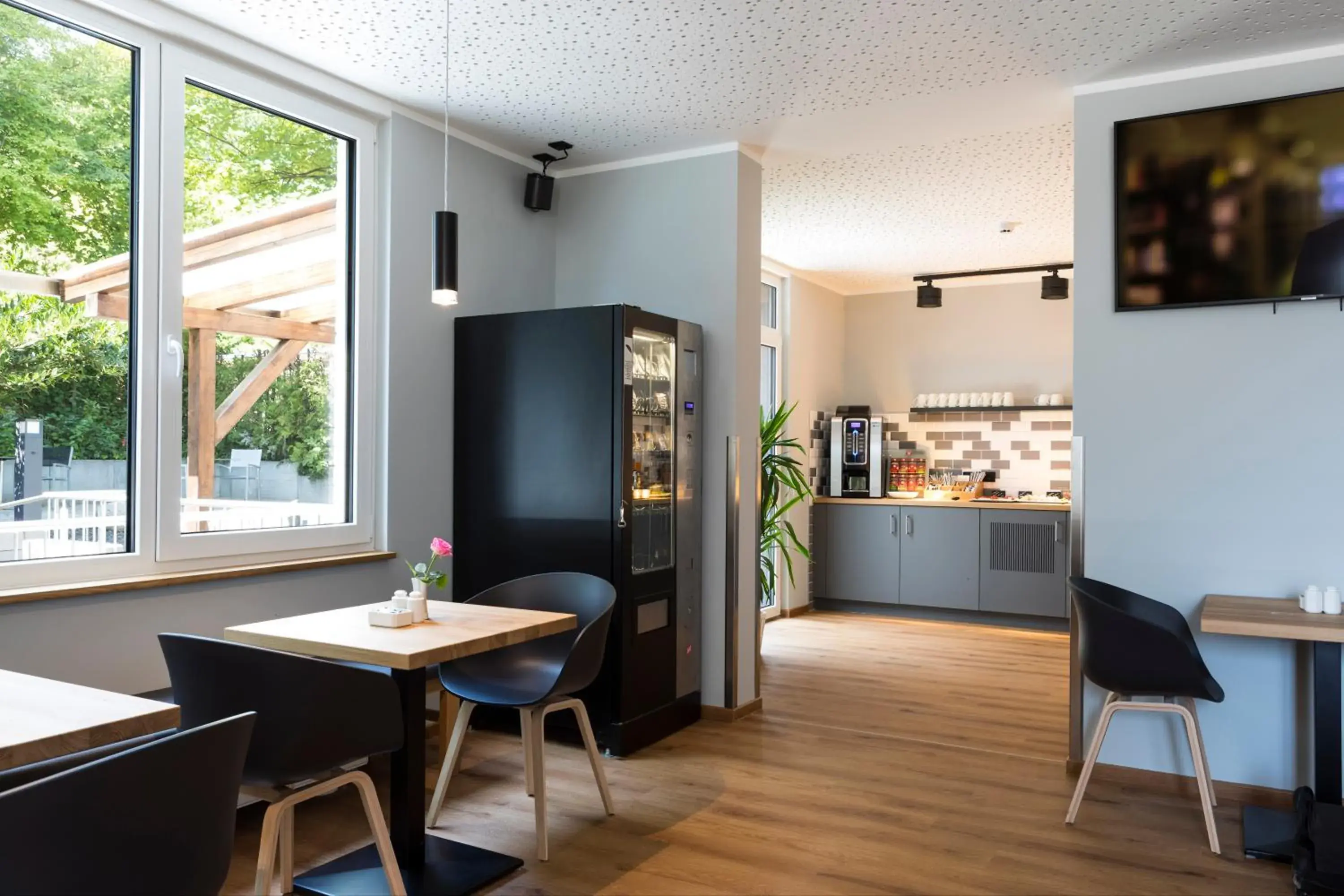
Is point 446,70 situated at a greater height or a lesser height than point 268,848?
greater

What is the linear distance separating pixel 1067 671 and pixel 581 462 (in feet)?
12.0

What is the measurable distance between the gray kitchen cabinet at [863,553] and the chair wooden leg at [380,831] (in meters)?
6.10

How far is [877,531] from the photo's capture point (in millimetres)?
8234

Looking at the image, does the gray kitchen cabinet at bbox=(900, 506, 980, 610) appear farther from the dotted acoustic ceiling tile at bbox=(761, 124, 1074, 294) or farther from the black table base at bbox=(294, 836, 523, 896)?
the black table base at bbox=(294, 836, 523, 896)

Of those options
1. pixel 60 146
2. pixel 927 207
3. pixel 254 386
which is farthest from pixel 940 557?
pixel 60 146

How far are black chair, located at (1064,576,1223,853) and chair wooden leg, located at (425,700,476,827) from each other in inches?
85.1

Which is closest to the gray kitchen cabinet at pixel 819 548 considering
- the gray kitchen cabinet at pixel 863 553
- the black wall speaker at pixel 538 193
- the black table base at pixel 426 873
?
the gray kitchen cabinet at pixel 863 553

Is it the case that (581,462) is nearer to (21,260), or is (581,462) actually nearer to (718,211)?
(718,211)

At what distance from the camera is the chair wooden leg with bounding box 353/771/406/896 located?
2.52 metres

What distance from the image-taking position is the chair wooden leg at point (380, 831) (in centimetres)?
252

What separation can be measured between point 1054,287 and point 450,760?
5.90 m

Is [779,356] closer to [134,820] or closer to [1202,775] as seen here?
[1202,775]

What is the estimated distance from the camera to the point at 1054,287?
7418 mm

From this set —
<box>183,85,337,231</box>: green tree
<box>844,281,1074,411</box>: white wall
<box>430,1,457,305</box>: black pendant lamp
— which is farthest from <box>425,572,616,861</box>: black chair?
<box>844,281,1074,411</box>: white wall
